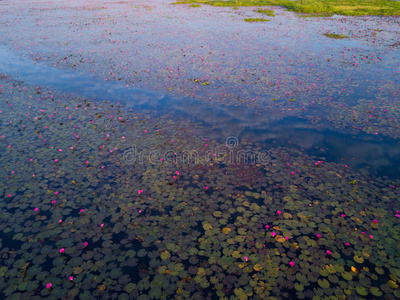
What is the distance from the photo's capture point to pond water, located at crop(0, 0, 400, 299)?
6.58 metres

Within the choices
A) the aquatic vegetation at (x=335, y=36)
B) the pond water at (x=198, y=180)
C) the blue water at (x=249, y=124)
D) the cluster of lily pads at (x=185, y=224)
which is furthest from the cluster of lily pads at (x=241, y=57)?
the cluster of lily pads at (x=185, y=224)

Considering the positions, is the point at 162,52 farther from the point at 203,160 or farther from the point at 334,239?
the point at 334,239

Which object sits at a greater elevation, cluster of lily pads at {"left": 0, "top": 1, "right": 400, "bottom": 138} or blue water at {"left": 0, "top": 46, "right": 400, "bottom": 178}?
cluster of lily pads at {"left": 0, "top": 1, "right": 400, "bottom": 138}

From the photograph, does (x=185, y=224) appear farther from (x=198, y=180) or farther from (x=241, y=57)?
(x=241, y=57)

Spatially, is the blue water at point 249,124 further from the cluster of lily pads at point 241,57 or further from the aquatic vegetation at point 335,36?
the aquatic vegetation at point 335,36

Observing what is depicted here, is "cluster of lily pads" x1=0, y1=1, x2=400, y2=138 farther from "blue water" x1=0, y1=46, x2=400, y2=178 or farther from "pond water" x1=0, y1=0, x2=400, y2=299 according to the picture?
"blue water" x1=0, y1=46, x2=400, y2=178

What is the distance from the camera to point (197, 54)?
25969 millimetres

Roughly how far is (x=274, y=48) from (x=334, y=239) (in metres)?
25.6

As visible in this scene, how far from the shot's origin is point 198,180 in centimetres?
986

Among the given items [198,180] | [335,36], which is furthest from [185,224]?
[335,36]

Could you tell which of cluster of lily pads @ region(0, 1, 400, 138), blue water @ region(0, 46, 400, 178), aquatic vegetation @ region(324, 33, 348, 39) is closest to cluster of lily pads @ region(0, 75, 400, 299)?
blue water @ region(0, 46, 400, 178)

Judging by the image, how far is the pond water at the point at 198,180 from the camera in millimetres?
6578

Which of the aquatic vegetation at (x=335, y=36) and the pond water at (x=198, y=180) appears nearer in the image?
the pond water at (x=198, y=180)

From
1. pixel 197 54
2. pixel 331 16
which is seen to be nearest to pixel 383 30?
pixel 331 16
